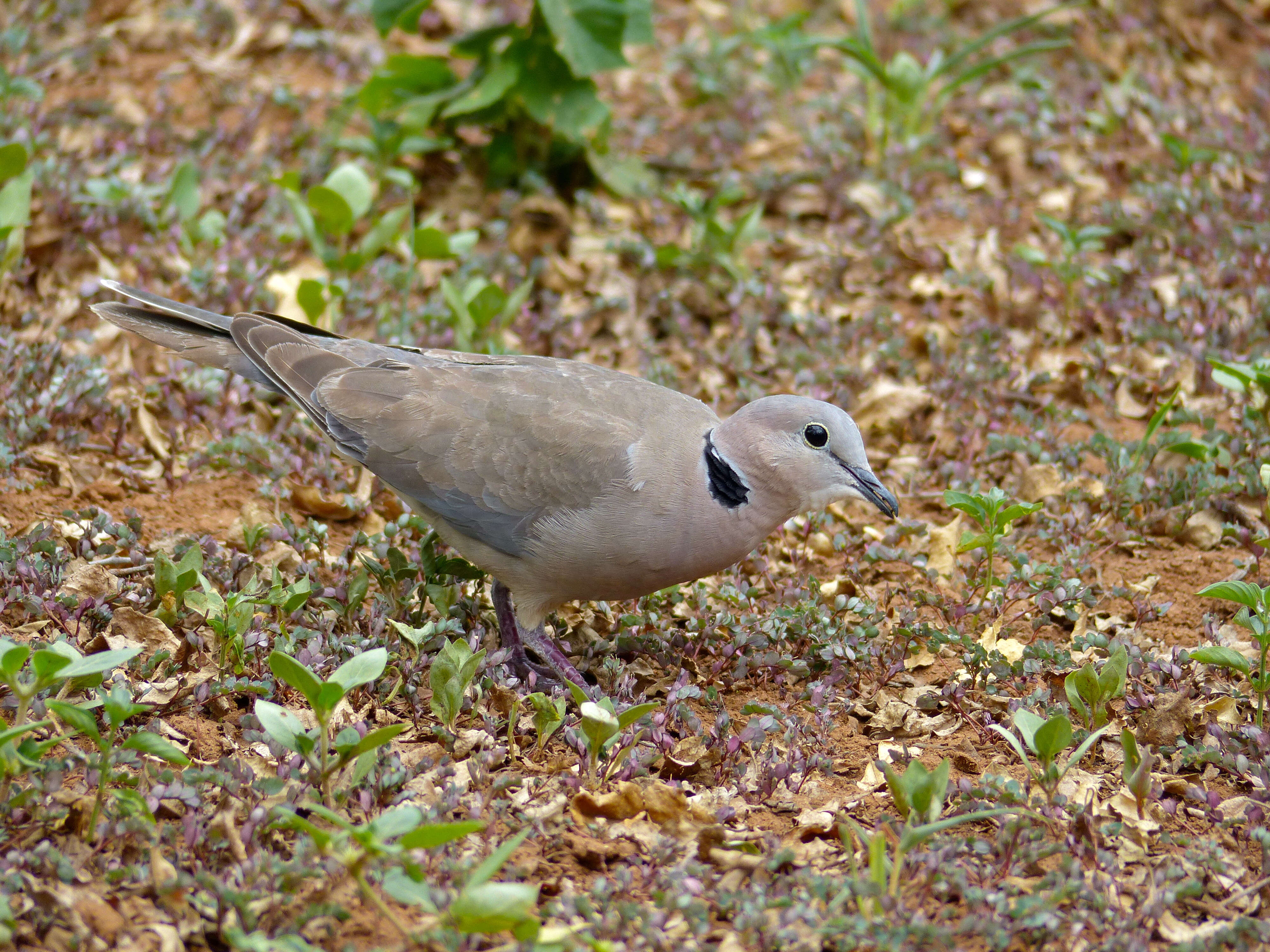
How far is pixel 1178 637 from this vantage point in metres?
4.29

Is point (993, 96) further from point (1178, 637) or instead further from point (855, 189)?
point (1178, 637)

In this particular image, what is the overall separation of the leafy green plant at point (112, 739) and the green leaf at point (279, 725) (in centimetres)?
19

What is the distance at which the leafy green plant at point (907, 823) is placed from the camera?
2926 millimetres

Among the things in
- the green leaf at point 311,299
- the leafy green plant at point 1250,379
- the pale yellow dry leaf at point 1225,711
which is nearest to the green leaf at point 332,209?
the green leaf at point 311,299

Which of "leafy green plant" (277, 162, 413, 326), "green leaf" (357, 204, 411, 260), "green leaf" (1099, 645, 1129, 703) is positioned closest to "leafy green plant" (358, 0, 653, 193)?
"leafy green plant" (277, 162, 413, 326)

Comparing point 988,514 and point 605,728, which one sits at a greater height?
point 988,514

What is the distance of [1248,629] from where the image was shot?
3730 millimetres

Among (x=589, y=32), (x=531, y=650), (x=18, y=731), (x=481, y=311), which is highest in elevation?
(x=589, y=32)

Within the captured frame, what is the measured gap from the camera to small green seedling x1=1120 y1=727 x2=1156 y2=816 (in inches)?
129

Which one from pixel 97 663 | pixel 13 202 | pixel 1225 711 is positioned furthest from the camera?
pixel 13 202

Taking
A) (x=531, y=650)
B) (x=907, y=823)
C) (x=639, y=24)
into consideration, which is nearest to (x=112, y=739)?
(x=531, y=650)

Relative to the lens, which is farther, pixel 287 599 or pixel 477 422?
pixel 477 422

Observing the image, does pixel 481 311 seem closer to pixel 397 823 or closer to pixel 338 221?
pixel 338 221

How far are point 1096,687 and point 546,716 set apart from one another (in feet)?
5.20
